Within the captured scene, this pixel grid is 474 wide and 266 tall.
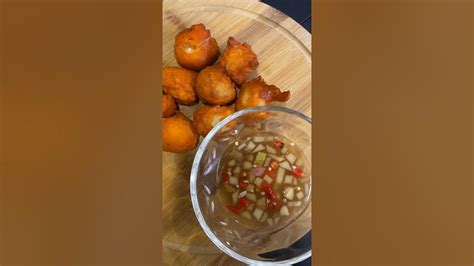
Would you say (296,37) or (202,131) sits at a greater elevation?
(296,37)

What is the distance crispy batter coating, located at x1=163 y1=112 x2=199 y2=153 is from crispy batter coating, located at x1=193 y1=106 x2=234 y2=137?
14 mm

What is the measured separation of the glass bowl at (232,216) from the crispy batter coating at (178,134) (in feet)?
0.09

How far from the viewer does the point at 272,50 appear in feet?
3.01

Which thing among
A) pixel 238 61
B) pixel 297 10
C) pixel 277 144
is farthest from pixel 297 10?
pixel 277 144

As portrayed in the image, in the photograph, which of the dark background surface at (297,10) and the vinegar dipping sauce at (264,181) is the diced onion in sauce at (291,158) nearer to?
the vinegar dipping sauce at (264,181)

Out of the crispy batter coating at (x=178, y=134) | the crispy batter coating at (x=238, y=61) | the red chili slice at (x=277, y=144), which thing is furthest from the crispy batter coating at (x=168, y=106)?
the red chili slice at (x=277, y=144)

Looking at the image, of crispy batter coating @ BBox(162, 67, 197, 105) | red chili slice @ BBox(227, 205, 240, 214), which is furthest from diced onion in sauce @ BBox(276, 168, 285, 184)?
crispy batter coating @ BBox(162, 67, 197, 105)

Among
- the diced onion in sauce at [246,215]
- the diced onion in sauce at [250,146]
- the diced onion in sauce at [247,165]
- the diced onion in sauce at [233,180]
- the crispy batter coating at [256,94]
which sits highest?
the crispy batter coating at [256,94]

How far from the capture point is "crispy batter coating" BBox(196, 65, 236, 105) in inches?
34.0

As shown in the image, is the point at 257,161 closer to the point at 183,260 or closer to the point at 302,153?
the point at 302,153

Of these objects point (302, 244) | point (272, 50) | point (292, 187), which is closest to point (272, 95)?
point (272, 50)

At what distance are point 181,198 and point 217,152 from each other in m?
0.12

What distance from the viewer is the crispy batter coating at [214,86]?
0.86 metres

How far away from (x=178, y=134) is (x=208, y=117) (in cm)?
7
